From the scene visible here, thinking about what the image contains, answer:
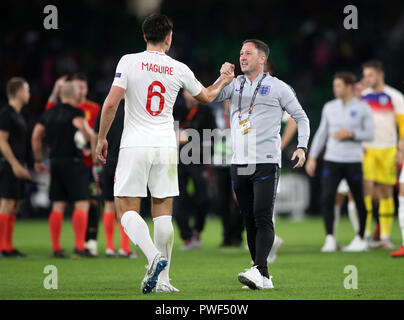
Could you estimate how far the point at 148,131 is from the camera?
267 inches

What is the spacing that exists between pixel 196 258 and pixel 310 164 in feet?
7.60

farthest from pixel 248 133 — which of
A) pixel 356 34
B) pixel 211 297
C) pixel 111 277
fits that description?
pixel 356 34

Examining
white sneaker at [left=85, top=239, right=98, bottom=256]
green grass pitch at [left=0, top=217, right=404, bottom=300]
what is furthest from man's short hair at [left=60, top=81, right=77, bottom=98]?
green grass pitch at [left=0, top=217, right=404, bottom=300]

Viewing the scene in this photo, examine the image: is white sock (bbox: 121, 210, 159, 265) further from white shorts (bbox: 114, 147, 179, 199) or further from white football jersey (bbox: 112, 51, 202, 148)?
white football jersey (bbox: 112, 51, 202, 148)

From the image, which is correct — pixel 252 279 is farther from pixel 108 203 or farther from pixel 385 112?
pixel 385 112

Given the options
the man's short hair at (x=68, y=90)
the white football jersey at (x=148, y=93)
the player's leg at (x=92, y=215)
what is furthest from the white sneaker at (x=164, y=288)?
the man's short hair at (x=68, y=90)

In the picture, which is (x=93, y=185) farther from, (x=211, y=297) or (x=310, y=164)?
(x=211, y=297)

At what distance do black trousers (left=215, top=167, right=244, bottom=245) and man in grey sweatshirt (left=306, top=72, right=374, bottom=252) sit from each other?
4.85ft

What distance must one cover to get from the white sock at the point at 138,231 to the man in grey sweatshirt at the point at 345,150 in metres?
5.02

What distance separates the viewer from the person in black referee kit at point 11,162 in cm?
1058

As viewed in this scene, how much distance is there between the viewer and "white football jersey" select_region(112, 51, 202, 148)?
668 cm

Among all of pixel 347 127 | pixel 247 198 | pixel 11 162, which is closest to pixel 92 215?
pixel 11 162

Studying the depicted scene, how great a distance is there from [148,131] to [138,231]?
0.88 metres
